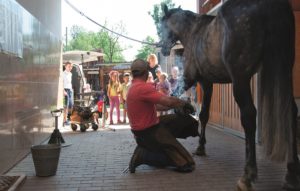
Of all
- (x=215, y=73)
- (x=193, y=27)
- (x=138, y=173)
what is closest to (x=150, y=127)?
(x=138, y=173)

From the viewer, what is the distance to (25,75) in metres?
6.86

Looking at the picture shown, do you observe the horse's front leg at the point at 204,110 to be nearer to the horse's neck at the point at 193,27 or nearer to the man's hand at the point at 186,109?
the horse's neck at the point at 193,27

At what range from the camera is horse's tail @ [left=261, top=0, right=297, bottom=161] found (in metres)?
4.02

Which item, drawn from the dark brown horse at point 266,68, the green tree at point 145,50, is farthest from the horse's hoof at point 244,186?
the green tree at point 145,50

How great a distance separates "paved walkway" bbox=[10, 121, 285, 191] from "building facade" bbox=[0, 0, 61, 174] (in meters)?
0.52

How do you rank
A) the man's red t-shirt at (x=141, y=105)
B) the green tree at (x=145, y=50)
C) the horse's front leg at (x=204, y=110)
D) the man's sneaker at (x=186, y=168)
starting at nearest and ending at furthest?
the man's red t-shirt at (x=141, y=105), the man's sneaker at (x=186, y=168), the horse's front leg at (x=204, y=110), the green tree at (x=145, y=50)

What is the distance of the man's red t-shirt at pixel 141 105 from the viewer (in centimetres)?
509

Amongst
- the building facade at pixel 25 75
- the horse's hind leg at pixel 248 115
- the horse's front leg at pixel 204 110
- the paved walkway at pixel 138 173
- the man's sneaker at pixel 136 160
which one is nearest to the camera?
the horse's hind leg at pixel 248 115

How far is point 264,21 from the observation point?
4105 mm

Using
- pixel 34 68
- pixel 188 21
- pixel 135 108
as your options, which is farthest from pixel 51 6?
pixel 135 108

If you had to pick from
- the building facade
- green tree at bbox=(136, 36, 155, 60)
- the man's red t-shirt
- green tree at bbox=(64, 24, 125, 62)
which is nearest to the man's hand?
the man's red t-shirt

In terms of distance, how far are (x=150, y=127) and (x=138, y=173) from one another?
0.65m

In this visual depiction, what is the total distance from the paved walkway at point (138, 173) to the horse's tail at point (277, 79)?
28.0 inches

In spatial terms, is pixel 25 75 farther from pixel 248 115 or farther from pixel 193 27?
pixel 248 115
